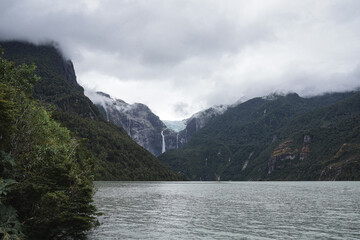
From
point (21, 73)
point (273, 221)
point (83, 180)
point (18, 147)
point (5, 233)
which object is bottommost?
point (273, 221)

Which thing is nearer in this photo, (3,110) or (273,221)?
(3,110)

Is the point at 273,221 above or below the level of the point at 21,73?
below

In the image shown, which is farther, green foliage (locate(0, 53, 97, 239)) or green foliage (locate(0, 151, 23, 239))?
green foliage (locate(0, 53, 97, 239))

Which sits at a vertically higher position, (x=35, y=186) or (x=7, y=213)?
(x=35, y=186)

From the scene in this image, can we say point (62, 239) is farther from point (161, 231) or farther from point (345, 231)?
point (345, 231)

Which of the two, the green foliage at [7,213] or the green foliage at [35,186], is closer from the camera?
the green foliage at [7,213]

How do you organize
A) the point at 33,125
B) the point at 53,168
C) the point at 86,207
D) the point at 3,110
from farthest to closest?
the point at 33,125 < the point at 86,207 < the point at 53,168 < the point at 3,110

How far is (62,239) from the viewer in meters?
33.6

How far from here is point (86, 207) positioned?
3341cm

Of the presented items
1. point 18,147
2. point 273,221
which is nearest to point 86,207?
point 18,147

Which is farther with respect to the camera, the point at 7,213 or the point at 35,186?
the point at 35,186

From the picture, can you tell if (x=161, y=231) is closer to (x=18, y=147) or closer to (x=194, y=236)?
(x=194, y=236)

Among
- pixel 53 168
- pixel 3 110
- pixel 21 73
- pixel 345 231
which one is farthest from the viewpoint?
pixel 21 73

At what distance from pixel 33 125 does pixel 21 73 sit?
21.4 metres
